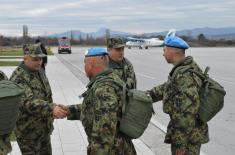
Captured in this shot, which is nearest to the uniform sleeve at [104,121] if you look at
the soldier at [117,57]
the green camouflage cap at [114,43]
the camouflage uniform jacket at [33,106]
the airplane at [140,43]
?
the camouflage uniform jacket at [33,106]

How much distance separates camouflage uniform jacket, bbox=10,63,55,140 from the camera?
16.4 feet

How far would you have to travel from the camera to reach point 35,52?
17.2ft

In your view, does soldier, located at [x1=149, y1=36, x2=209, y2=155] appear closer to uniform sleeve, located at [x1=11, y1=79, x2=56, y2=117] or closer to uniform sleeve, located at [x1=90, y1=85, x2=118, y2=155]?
uniform sleeve, located at [x1=90, y1=85, x2=118, y2=155]

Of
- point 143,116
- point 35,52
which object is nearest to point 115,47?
point 35,52

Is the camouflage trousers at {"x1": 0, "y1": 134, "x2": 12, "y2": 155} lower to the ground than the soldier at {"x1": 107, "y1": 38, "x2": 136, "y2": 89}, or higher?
lower

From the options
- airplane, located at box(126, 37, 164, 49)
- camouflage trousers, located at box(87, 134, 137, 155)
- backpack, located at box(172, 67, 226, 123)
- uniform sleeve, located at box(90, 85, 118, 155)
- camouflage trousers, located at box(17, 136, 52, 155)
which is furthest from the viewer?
airplane, located at box(126, 37, 164, 49)

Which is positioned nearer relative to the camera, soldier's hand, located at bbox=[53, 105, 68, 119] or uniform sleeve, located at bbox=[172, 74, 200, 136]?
uniform sleeve, located at bbox=[172, 74, 200, 136]

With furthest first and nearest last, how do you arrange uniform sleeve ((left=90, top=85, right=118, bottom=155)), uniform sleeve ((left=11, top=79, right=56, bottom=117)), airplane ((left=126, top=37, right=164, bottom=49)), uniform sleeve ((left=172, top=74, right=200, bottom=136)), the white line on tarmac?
1. airplane ((left=126, top=37, right=164, bottom=49))
2. the white line on tarmac
3. uniform sleeve ((left=11, top=79, right=56, bottom=117))
4. uniform sleeve ((left=172, top=74, right=200, bottom=136))
5. uniform sleeve ((left=90, top=85, right=118, bottom=155))

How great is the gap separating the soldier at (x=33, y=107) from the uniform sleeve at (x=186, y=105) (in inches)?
48.1

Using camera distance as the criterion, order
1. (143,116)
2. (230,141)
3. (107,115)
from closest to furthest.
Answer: (107,115) → (143,116) → (230,141)

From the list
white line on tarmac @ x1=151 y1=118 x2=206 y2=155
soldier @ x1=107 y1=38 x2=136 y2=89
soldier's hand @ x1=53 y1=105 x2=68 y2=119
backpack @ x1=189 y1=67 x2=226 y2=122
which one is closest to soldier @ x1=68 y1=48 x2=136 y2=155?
soldier's hand @ x1=53 y1=105 x2=68 y2=119

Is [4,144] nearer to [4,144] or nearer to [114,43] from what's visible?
[4,144]

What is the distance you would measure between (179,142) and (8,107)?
1750 mm

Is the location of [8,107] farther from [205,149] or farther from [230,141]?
[230,141]
